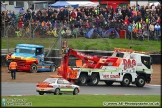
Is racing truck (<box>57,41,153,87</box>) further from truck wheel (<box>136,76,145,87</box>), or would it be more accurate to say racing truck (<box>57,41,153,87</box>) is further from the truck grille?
the truck grille

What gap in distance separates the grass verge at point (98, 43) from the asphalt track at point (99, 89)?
27.1 ft

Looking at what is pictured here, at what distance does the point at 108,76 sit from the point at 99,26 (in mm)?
Answer: 10325

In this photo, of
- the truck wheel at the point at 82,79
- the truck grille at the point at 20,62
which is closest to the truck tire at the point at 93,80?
the truck wheel at the point at 82,79

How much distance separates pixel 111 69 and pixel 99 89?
3050mm

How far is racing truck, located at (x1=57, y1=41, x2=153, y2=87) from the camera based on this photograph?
123 ft

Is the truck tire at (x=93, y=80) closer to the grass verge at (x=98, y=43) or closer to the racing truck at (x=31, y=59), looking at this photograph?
the racing truck at (x=31, y=59)

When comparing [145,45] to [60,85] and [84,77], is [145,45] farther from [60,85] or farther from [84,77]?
[60,85]

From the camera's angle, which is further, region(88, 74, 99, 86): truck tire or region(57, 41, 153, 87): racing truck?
region(88, 74, 99, 86): truck tire

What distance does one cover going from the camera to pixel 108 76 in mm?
38375

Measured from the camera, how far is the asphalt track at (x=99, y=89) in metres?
32.9

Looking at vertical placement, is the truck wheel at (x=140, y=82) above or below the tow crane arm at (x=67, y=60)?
below

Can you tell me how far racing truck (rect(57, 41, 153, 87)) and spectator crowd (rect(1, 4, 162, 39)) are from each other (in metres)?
8.18

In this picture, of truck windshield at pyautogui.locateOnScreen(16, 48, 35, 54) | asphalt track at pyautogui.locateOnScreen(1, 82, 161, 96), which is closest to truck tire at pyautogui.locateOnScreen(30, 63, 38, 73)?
truck windshield at pyautogui.locateOnScreen(16, 48, 35, 54)

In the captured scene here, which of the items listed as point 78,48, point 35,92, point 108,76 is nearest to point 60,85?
point 35,92
